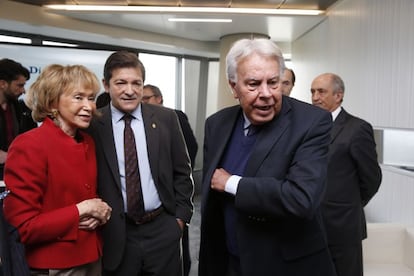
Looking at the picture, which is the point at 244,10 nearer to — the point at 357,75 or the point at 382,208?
the point at 357,75

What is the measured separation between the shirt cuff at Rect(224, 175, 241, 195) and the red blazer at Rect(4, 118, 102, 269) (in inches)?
23.8

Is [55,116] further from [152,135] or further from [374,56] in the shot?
[374,56]

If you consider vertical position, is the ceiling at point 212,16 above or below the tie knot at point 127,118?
above

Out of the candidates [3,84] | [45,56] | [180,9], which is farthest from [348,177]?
[45,56]

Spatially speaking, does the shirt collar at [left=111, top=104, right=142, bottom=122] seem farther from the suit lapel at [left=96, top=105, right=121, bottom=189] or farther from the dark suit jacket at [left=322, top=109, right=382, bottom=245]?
the dark suit jacket at [left=322, top=109, right=382, bottom=245]

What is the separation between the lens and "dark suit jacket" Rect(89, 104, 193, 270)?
69.2 inches

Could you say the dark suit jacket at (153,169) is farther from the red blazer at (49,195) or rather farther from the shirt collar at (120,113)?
the red blazer at (49,195)

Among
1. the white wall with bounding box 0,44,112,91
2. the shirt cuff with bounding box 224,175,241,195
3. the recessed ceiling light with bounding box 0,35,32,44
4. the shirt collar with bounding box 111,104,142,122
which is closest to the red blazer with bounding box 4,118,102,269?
the shirt collar with bounding box 111,104,142,122

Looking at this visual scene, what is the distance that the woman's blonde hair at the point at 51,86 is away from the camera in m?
1.51

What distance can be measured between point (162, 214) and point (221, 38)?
5590 millimetres

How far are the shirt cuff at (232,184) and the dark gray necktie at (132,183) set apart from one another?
683 mm

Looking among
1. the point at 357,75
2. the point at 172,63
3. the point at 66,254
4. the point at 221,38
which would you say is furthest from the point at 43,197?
the point at 172,63

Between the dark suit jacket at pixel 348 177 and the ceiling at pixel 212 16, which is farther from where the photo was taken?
the ceiling at pixel 212 16

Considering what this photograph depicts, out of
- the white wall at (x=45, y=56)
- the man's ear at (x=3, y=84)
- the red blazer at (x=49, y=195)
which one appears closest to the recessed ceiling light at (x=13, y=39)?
the white wall at (x=45, y=56)
